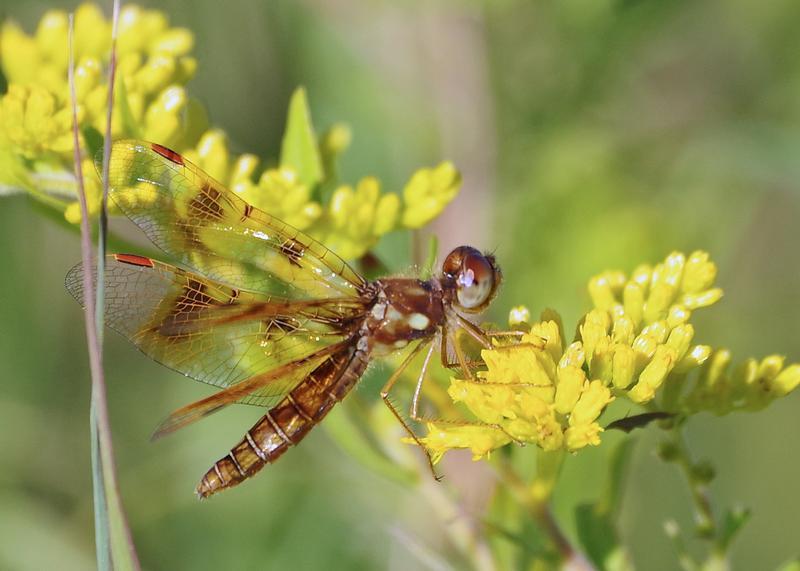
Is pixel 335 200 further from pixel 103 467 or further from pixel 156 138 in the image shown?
pixel 103 467

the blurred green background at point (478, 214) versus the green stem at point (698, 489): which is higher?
the blurred green background at point (478, 214)

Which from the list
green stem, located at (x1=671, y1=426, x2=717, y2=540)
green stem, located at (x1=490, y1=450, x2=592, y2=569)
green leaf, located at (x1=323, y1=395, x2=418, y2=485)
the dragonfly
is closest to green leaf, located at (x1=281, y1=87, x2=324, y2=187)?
the dragonfly

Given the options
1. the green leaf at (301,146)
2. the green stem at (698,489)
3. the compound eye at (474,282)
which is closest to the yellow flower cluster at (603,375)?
the green stem at (698,489)

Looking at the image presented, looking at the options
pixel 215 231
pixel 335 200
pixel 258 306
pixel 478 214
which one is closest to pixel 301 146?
pixel 335 200

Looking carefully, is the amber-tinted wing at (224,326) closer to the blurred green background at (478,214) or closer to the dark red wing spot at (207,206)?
the dark red wing spot at (207,206)

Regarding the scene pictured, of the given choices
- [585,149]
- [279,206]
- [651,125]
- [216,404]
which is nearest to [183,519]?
[216,404]

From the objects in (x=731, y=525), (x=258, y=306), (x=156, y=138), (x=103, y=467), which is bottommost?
(x=731, y=525)

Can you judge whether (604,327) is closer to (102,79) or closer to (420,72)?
(102,79)

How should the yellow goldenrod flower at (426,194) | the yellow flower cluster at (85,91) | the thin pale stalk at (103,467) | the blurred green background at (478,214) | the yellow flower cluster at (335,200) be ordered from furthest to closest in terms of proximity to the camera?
1. the blurred green background at (478,214)
2. the yellow goldenrod flower at (426,194)
3. the yellow flower cluster at (335,200)
4. the yellow flower cluster at (85,91)
5. the thin pale stalk at (103,467)
